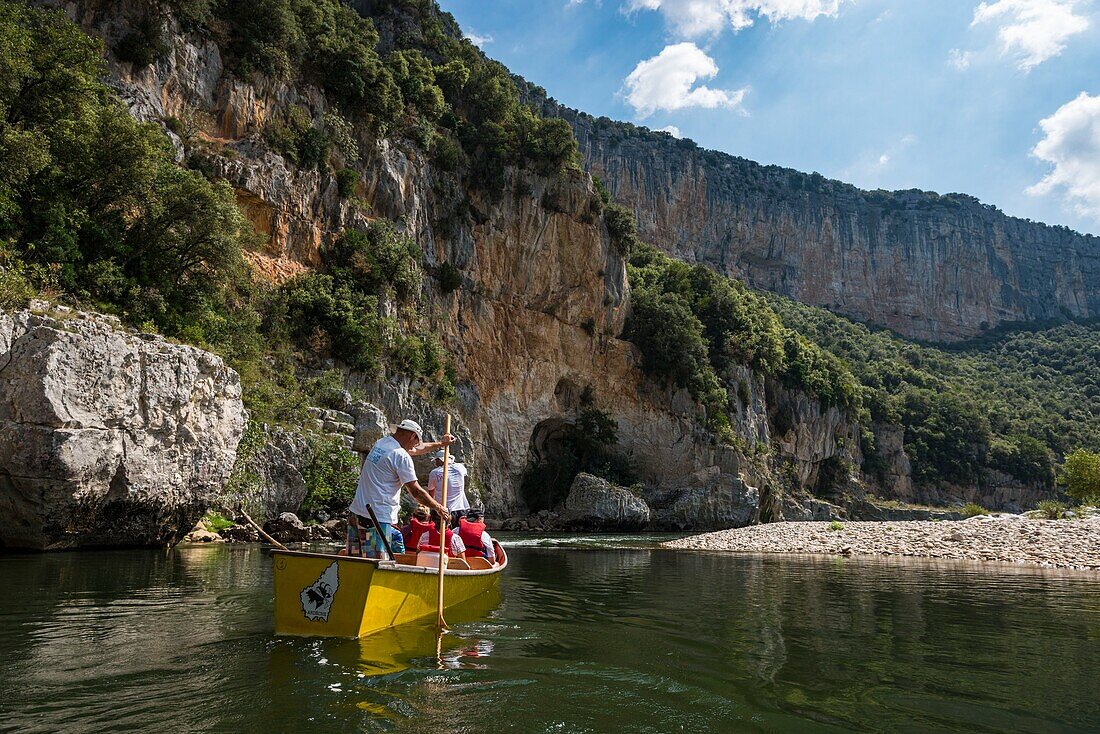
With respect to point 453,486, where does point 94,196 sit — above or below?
above

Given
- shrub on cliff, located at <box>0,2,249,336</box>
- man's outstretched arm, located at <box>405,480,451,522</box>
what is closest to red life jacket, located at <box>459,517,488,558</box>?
man's outstretched arm, located at <box>405,480,451,522</box>

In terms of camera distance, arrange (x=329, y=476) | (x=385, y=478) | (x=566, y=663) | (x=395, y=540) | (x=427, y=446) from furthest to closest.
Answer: (x=329, y=476) → (x=427, y=446) → (x=395, y=540) → (x=385, y=478) → (x=566, y=663)

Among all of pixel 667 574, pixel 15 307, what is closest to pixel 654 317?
pixel 667 574

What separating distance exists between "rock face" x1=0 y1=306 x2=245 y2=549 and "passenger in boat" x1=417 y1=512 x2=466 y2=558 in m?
8.99

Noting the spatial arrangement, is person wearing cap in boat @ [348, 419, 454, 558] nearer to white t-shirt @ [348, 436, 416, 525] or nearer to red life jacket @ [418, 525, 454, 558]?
white t-shirt @ [348, 436, 416, 525]

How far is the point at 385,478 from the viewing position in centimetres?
693

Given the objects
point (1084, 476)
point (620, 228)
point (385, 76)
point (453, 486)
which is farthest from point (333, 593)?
point (620, 228)

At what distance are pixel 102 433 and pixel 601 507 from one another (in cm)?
2696

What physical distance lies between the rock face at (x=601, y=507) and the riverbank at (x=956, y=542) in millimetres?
11361

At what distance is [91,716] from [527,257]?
3871 cm

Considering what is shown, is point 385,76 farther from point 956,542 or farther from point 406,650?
point 406,650

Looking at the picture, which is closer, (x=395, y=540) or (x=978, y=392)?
(x=395, y=540)

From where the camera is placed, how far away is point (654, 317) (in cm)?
4666

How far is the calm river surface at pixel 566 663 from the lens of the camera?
4.13m
